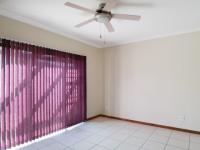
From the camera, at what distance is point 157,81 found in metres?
3.76

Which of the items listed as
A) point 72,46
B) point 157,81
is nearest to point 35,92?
point 72,46

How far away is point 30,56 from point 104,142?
7.52ft

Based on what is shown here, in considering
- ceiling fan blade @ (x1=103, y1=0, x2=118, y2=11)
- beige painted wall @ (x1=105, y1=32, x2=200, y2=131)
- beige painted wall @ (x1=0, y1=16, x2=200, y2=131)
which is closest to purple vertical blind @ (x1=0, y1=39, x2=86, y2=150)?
beige painted wall @ (x1=0, y1=16, x2=200, y2=131)

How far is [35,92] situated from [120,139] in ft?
6.71

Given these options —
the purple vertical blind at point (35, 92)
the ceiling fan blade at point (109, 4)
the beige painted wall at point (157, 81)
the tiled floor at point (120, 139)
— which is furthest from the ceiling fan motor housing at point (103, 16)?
the tiled floor at point (120, 139)

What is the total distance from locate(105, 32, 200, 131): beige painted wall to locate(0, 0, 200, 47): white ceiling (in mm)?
416

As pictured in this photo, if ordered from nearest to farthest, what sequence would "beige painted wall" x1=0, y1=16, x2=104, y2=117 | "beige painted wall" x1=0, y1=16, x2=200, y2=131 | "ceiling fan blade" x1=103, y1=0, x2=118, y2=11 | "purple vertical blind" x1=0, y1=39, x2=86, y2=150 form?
"ceiling fan blade" x1=103, y1=0, x2=118, y2=11
"purple vertical blind" x1=0, y1=39, x2=86, y2=150
"beige painted wall" x1=0, y1=16, x2=104, y2=117
"beige painted wall" x1=0, y1=16, x2=200, y2=131

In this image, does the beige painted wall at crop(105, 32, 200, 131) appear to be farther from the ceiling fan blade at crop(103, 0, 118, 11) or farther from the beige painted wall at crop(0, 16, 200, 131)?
the ceiling fan blade at crop(103, 0, 118, 11)

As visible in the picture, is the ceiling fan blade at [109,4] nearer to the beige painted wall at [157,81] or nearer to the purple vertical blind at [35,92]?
the purple vertical blind at [35,92]

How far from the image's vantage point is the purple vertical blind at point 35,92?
2.43 meters

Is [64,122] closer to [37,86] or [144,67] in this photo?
[37,86]

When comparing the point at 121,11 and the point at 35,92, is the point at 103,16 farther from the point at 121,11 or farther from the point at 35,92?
the point at 35,92

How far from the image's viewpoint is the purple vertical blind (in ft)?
7.98

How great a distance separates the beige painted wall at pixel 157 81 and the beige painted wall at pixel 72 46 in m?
0.33
